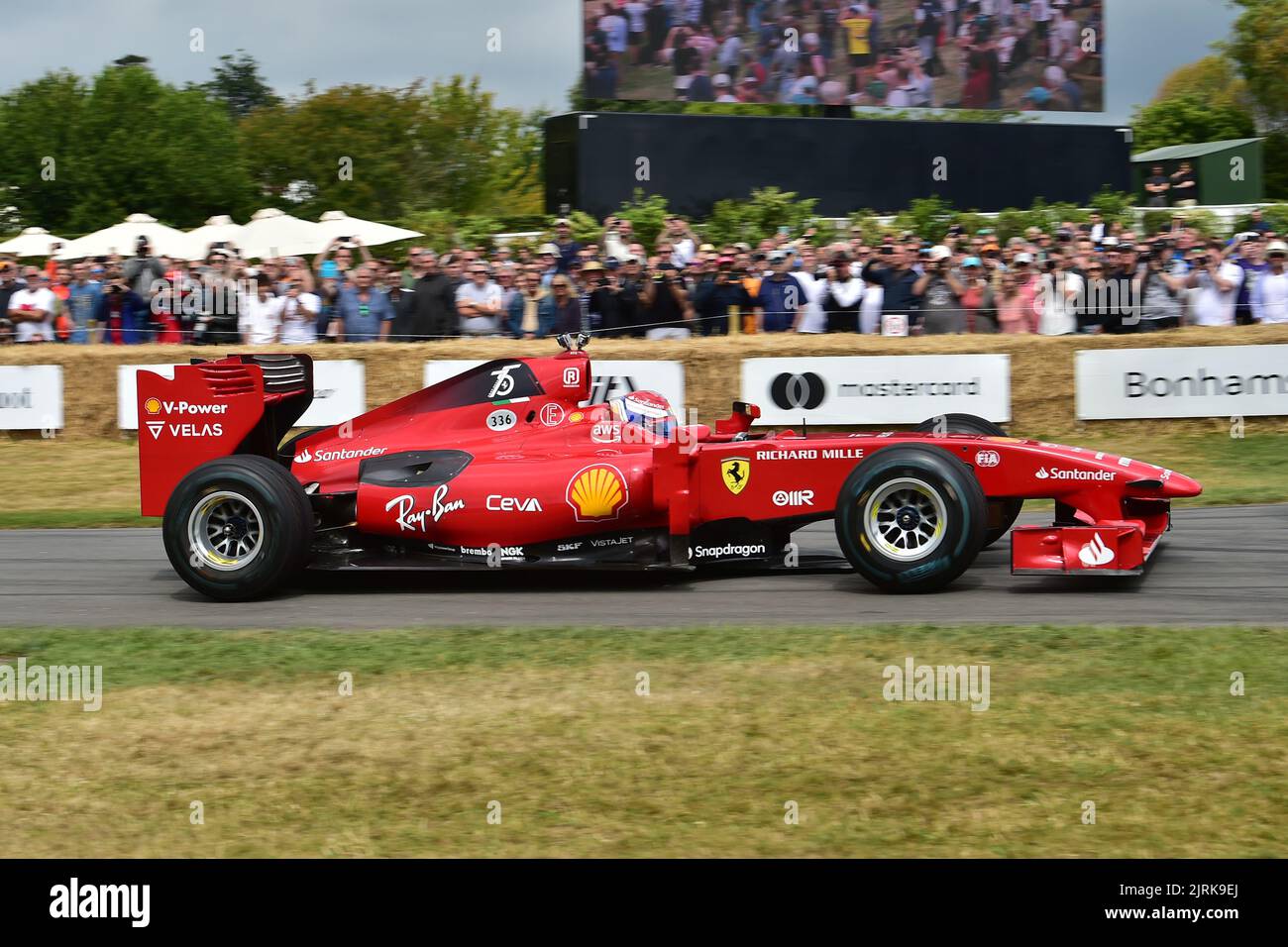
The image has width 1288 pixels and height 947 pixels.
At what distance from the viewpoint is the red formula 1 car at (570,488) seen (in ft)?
29.1

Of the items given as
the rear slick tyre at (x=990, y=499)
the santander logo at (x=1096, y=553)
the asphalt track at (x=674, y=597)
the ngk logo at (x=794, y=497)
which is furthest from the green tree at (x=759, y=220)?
the santander logo at (x=1096, y=553)

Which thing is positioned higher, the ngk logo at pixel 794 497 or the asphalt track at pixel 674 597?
the ngk logo at pixel 794 497

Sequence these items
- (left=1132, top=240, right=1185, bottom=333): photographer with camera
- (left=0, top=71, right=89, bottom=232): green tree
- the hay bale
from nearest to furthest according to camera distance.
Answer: the hay bale
(left=1132, top=240, right=1185, bottom=333): photographer with camera
(left=0, top=71, right=89, bottom=232): green tree

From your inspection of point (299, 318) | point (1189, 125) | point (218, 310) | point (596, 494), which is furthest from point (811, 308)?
point (1189, 125)

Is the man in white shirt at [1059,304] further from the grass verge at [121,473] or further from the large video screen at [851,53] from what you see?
the large video screen at [851,53]

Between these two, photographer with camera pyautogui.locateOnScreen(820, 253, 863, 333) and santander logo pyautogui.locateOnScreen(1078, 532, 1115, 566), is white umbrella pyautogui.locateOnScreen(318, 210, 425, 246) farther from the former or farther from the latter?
santander logo pyautogui.locateOnScreen(1078, 532, 1115, 566)

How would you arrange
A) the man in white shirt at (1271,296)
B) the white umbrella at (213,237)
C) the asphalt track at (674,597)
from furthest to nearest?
1. the white umbrella at (213,237)
2. the man in white shirt at (1271,296)
3. the asphalt track at (674,597)

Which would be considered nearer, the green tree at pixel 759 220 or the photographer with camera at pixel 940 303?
the photographer with camera at pixel 940 303

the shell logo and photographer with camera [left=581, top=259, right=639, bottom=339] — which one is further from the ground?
photographer with camera [left=581, top=259, right=639, bottom=339]

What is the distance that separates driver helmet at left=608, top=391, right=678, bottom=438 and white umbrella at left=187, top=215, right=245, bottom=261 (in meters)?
16.5

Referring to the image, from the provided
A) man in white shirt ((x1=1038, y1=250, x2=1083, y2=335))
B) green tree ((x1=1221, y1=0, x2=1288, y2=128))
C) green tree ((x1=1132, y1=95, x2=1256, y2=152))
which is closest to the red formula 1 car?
man in white shirt ((x1=1038, y1=250, x2=1083, y2=335))

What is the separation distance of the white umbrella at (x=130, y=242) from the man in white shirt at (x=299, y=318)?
31.0 feet

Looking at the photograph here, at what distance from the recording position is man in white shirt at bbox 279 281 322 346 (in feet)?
53.6

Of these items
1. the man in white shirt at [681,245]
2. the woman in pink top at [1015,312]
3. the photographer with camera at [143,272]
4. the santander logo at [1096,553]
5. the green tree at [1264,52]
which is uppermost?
the green tree at [1264,52]
